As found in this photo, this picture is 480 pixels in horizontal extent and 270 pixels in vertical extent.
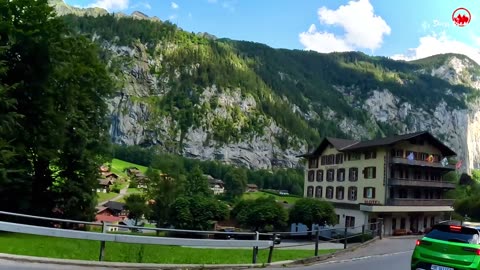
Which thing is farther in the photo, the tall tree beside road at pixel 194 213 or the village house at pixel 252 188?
the village house at pixel 252 188

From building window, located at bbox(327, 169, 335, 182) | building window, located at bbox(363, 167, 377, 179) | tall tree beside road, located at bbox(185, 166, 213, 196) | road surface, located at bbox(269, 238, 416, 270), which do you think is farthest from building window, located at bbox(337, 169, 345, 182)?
road surface, located at bbox(269, 238, 416, 270)

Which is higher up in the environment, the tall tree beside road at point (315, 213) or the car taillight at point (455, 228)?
the car taillight at point (455, 228)

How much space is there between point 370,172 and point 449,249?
49.9 m

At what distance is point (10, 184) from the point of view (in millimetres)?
25547

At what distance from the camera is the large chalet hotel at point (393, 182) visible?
5459cm

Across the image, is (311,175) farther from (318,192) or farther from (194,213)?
(194,213)

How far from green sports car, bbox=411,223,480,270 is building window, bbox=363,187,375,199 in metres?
48.8

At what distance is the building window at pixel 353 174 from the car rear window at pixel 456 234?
2043 inches

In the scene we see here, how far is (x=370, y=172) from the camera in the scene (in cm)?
5819

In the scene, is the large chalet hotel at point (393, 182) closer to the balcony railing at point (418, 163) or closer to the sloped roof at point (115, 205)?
the balcony railing at point (418, 163)

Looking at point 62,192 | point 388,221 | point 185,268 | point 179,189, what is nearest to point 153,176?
point 179,189

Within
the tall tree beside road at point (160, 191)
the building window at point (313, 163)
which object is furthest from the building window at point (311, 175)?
the tall tree beside road at point (160, 191)

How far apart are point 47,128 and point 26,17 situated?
6.20 meters

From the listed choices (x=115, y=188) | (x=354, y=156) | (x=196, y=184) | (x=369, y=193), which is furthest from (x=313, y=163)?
(x=115, y=188)
